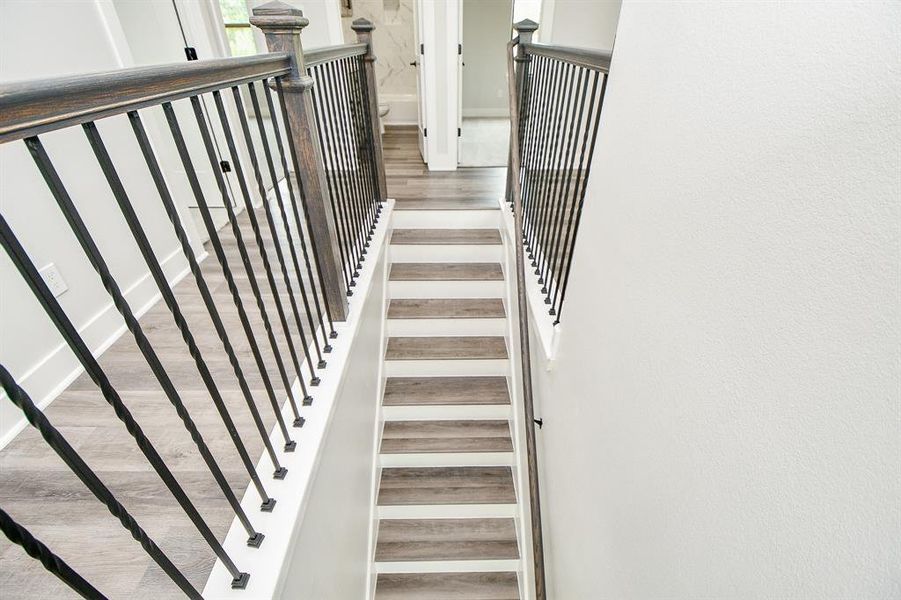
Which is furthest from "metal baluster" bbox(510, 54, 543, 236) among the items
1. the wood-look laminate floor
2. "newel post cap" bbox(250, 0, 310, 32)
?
the wood-look laminate floor

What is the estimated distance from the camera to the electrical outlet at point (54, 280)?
165cm

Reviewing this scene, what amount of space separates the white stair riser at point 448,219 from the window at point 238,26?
399cm

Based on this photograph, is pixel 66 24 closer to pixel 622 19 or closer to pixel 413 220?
pixel 413 220

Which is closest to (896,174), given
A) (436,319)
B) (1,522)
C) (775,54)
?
(775,54)

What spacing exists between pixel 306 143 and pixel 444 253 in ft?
5.24

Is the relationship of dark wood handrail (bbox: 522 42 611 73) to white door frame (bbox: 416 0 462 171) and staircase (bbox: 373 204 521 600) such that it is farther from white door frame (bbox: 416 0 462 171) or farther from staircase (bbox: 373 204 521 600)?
white door frame (bbox: 416 0 462 171)

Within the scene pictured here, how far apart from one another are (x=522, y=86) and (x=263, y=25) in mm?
1670

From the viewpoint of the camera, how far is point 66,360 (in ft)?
5.52

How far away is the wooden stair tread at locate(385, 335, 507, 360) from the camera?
2.66 metres

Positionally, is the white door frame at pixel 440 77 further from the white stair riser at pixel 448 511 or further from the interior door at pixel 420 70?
the white stair riser at pixel 448 511

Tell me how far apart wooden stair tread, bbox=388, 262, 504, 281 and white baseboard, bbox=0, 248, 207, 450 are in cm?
142

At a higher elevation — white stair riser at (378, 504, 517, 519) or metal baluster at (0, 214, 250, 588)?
metal baluster at (0, 214, 250, 588)

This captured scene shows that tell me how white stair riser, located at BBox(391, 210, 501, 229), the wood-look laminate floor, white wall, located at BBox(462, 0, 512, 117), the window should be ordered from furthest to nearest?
white wall, located at BBox(462, 0, 512, 117) → the window → white stair riser, located at BBox(391, 210, 501, 229) → the wood-look laminate floor

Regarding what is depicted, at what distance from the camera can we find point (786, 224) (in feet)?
1.62
